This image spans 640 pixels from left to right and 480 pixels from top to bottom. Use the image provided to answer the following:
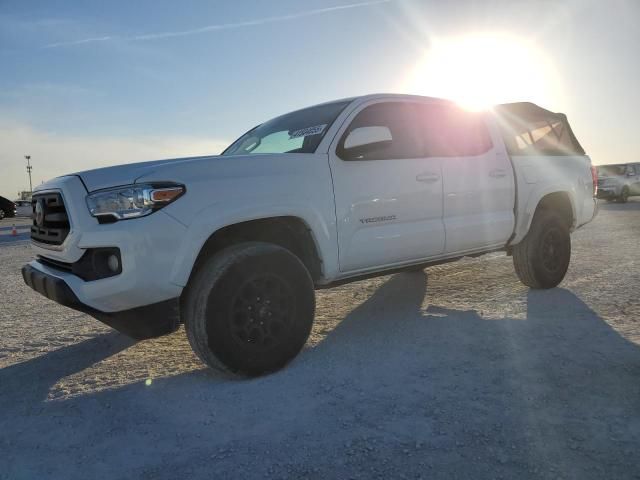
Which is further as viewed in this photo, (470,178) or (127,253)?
(470,178)

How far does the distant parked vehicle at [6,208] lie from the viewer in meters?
29.5

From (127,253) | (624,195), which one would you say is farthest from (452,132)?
(624,195)

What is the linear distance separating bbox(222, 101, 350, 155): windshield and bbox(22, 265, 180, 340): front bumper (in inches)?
59.1

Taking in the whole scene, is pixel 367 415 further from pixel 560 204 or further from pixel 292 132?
pixel 560 204

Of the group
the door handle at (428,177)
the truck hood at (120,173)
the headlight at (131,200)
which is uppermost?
the truck hood at (120,173)

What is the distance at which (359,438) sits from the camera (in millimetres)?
2176

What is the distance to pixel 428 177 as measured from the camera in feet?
12.7

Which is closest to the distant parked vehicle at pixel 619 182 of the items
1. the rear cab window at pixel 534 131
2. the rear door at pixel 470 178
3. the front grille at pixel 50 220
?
the rear cab window at pixel 534 131

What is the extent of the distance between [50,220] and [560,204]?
492cm

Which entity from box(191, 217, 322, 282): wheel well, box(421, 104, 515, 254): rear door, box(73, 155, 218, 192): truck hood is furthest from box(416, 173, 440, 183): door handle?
box(73, 155, 218, 192): truck hood

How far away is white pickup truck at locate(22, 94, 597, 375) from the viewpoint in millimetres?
2684

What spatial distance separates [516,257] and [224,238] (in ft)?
10.8

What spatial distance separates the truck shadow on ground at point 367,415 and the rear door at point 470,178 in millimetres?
1009

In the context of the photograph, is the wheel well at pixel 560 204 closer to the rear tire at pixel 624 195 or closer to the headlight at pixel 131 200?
the headlight at pixel 131 200
